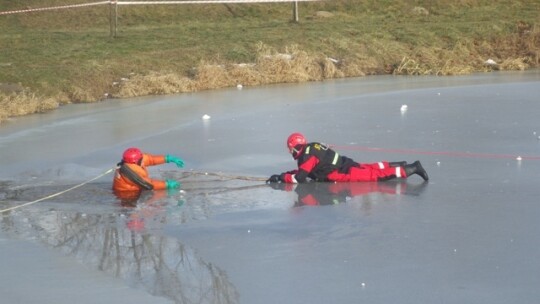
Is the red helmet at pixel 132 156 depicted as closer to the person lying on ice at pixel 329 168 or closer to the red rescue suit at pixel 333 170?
the person lying on ice at pixel 329 168

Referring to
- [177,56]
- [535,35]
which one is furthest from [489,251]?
[535,35]

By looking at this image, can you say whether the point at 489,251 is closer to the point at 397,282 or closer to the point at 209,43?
the point at 397,282

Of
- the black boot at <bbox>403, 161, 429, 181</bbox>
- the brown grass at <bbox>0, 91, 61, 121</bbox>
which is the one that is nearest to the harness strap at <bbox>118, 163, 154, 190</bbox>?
the black boot at <bbox>403, 161, 429, 181</bbox>

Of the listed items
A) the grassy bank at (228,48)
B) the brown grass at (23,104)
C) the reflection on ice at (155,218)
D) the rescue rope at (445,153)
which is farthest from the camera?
the grassy bank at (228,48)

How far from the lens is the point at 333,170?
11781 mm

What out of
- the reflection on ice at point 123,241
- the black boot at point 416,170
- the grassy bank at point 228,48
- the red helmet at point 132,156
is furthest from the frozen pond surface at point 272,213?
the grassy bank at point 228,48

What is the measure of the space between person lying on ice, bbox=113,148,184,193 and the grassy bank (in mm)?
7178

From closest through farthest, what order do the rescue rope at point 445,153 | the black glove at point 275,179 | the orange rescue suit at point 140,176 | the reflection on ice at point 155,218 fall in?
the reflection on ice at point 155,218 < the orange rescue suit at point 140,176 < the black glove at point 275,179 < the rescue rope at point 445,153

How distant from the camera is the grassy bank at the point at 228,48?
22500mm

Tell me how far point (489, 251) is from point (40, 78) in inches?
605

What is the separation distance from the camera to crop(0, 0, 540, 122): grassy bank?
22.5 m

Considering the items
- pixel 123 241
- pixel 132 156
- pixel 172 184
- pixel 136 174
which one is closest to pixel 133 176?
pixel 136 174

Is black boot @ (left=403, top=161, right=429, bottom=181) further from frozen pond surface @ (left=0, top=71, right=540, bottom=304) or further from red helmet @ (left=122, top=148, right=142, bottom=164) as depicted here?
red helmet @ (left=122, top=148, right=142, bottom=164)

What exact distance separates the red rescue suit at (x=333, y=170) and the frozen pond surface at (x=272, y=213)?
143 millimetres
